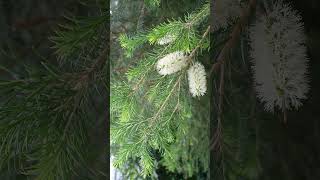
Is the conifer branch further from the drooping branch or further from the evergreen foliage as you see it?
the evergreen foliage

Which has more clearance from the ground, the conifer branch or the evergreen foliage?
the conifer branch

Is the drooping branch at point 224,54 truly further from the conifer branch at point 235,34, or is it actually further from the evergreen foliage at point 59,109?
the evergreen foliage at point 59,109

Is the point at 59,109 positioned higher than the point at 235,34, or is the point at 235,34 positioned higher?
the point at 235,34

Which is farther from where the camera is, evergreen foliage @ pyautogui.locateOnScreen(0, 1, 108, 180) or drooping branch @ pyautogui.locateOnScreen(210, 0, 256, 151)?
drooping branch @ pyautogui.locateOnScreen(210, 0, 256, 151)

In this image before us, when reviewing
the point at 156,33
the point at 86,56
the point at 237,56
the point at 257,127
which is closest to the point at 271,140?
the point at 257,127

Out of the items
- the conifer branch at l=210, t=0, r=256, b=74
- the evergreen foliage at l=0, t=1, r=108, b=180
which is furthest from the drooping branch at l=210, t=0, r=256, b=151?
the evergreen foliage at l=0, t=1, r=108, b=180

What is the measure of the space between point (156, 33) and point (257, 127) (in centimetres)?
21

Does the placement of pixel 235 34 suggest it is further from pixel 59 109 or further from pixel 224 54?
pixel 59 109

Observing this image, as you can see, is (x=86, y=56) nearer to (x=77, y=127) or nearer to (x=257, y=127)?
(x=77, y=127)

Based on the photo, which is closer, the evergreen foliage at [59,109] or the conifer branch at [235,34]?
the evergreen foliage at [59,109]

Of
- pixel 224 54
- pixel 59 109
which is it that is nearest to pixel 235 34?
pixel 224 54

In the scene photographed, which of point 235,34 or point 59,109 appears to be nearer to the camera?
point 59,109

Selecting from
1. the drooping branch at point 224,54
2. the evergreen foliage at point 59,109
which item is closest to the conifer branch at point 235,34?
the drooping branch at point 224,54

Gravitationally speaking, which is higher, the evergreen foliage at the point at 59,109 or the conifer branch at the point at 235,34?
the conifer branch at the point at 235,34
